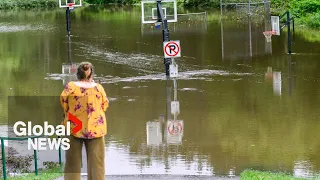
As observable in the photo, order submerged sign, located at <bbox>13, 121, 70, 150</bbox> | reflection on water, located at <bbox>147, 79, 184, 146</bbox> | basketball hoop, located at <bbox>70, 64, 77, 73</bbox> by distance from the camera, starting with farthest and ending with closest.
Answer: basketball hoop, located at <bbox>70, 64, 77, 73</bbox>, reflection on water, located at <bbox>147, 79, 184, 146</bbox>, submerged sign, located at <bbox>13, 121, 70, 150</bbox>

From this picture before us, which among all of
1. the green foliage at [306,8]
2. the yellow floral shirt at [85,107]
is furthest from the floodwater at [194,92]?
the yellow floral shirt at [85,107]

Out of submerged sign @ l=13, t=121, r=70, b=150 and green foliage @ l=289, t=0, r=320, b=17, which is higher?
green foliage @ l=289, t=0, r=320, b=17

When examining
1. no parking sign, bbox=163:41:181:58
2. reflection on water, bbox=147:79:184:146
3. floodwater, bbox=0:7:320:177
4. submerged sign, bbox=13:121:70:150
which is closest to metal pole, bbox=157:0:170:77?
no parking sign, bbox=163:41:181:58

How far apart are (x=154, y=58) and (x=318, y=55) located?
24.7 ft

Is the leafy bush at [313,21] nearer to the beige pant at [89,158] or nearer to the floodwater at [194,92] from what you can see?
the floodwater at [194,92]

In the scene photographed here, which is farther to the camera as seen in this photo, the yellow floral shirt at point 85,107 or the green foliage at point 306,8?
the green foliage at point 306,8

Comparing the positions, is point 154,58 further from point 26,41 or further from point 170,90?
point 26,41

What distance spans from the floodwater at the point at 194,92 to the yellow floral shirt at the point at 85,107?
490 cm

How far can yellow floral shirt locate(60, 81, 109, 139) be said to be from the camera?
30.9 ft

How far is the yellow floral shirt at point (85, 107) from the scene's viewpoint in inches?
371

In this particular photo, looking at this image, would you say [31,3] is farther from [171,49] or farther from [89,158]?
[89,158]

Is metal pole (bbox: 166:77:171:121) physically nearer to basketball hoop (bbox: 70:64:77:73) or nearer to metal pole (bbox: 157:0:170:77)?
metal pole (bbox: 157:0:170:77)

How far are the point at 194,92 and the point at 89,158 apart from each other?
14561 millimetres

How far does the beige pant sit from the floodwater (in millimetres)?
4548
